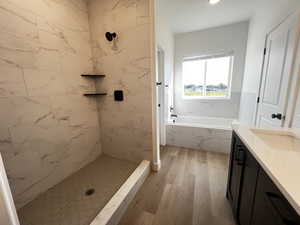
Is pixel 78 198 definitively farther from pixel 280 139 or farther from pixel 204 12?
pixel 204 12

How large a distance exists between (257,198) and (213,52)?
134 inches

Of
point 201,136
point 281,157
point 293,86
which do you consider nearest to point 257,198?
point 281,157

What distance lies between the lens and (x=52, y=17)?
1.46 meters

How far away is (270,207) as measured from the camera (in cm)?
62

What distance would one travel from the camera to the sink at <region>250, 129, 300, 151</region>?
1.08 meters

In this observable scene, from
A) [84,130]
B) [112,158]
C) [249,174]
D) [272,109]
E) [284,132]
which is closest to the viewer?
[249,174]

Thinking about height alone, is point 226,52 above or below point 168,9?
below

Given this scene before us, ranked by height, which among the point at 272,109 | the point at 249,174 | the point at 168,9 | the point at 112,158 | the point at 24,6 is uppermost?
the point at 168,9

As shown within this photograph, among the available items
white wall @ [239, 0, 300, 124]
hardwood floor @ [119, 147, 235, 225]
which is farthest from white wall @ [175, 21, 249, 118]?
hardwood floor @ [119, 147, 235, 225]

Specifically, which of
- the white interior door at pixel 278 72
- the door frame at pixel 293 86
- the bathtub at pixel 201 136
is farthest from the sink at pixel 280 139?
the bathtub at pixel 201 136

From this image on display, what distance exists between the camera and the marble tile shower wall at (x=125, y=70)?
5.42 ft

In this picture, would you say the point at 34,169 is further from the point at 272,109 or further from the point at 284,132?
the point at 272,109

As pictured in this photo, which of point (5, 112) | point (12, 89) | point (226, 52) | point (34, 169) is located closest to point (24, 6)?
point (12, 89)

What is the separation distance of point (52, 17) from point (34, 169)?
1.70 meters
